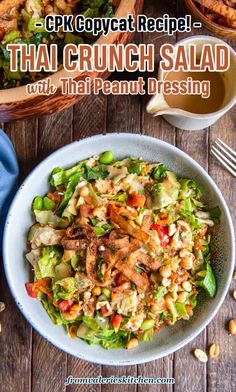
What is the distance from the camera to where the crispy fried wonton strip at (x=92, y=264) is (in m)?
1.64

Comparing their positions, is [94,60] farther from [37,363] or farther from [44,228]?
[37,363]

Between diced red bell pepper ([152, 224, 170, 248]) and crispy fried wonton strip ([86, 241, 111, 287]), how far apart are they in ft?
0.61

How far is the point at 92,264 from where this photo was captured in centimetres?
165

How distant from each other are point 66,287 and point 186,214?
416mm

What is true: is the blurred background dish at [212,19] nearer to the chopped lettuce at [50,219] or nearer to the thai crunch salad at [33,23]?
the thai crunch salad at [33,23]

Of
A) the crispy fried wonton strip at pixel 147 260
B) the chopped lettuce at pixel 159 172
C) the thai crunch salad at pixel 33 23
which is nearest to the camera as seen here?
the thai crunch salad at pixel 33 23

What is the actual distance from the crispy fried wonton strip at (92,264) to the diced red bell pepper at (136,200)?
0.16m

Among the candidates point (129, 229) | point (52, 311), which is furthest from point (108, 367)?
point (129, 229)

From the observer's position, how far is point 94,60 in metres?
1.51

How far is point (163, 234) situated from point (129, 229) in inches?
4.5

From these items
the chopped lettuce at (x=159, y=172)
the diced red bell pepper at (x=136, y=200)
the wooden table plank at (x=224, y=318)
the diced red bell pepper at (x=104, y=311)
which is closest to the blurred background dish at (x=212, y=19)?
the wooden table plank at (x=224, y=318)

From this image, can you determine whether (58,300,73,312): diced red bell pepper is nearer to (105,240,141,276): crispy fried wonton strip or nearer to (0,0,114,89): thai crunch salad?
(105,240,141,276): crispy fried wonton strip

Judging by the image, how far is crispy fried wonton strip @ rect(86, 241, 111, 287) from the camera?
1.64 m

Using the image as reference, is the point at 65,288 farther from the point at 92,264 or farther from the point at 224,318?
the point at 224,318
